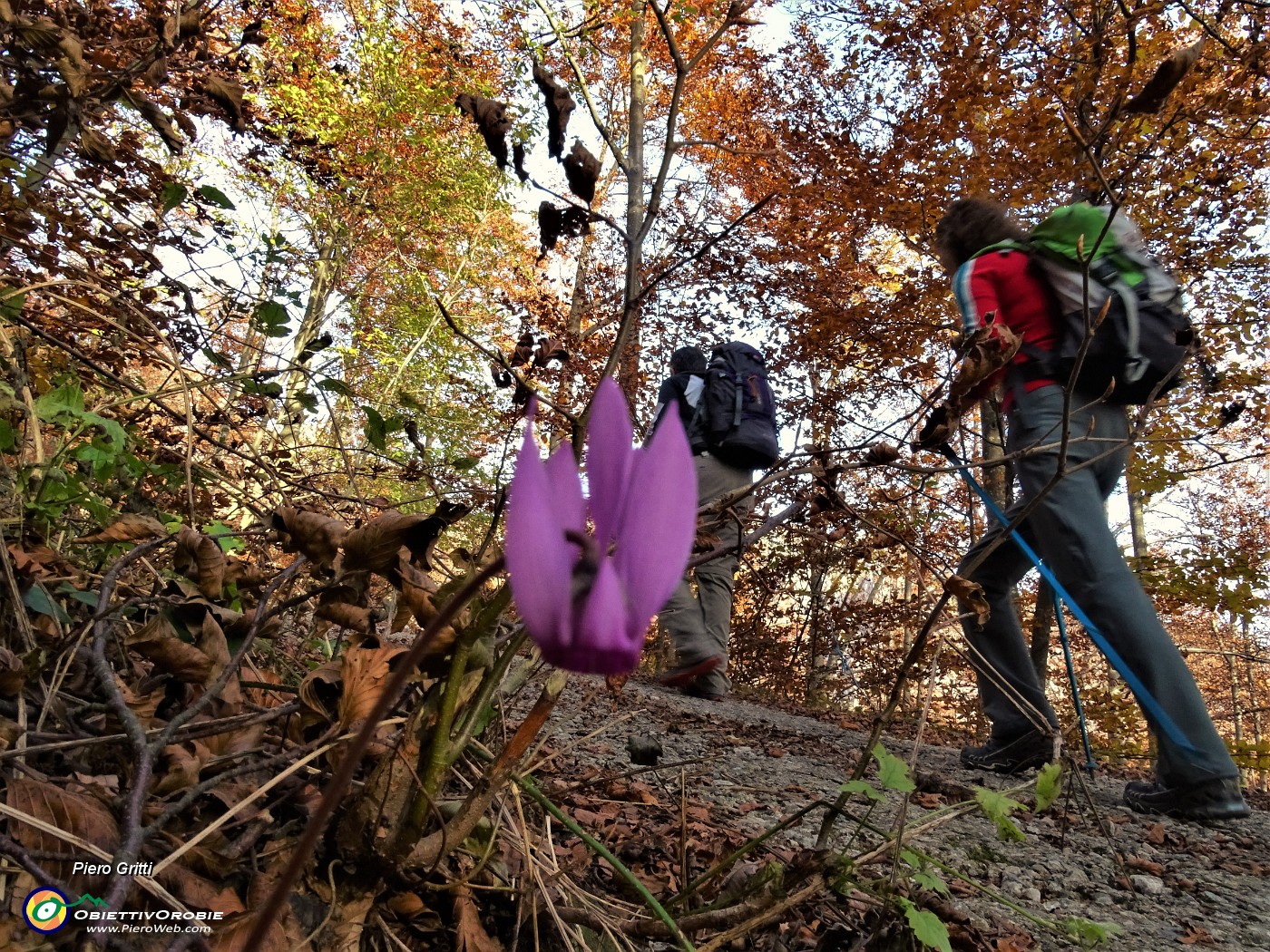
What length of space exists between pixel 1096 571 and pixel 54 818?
289cm

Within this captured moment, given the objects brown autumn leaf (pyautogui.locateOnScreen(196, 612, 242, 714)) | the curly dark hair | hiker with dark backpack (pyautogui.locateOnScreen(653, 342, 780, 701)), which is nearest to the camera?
brown autumn leaf (pyautogui.locateOnScreen(196, 612, 242, 714))

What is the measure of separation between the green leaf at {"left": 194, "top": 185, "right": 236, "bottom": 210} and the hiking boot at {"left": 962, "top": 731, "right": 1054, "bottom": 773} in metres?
3.54

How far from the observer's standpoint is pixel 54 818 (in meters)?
0.83

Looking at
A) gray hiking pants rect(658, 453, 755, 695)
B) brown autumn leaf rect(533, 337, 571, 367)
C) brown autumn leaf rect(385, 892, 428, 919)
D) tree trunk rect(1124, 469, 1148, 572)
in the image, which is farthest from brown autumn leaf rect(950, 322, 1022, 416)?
tree trunk rect(1124, 469, 1148, 572)

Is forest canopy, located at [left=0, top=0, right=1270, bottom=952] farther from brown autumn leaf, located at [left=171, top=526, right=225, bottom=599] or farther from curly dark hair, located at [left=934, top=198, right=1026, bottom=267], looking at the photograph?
curly dark hair, located at [left=934, top=198, right=1026, bottom=267]

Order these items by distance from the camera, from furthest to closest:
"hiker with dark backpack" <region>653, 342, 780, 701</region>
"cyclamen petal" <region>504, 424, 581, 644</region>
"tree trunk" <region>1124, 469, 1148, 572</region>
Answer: "tree trunk" <region>1124, 469, 1148, 572</region>, "hiker with dark backpack" <region>653, 342, 780, 701</region>, "cyclamen petal" <region>504, 424, 581, 644</region>

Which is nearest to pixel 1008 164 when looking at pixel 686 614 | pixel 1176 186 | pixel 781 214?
pixel 1176 186

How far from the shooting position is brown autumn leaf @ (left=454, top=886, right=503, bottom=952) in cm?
95

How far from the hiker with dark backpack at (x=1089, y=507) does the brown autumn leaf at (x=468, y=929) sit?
1.79 metres

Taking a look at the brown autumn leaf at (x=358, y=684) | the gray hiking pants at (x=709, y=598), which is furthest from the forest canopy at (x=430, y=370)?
the gray hiking pants at (x=709, y=598)

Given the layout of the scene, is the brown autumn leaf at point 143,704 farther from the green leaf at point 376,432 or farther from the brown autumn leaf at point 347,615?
the green leaf at point 376,432

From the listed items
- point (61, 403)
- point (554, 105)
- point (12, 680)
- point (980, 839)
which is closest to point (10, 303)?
point (61, 403)

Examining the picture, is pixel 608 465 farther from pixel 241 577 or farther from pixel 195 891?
pixel 241 577

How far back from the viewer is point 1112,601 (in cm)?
249
